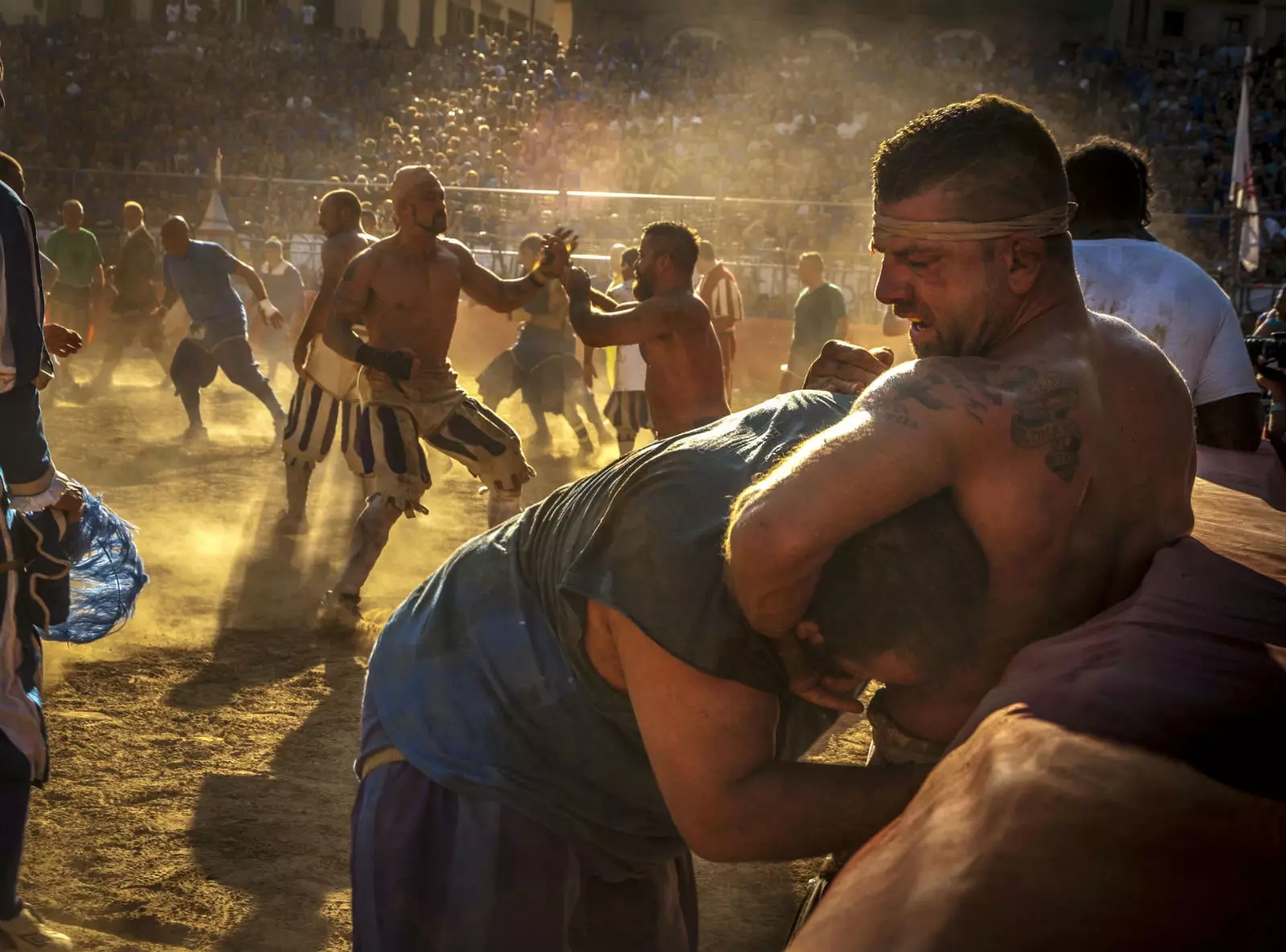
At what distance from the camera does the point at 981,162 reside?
160 cm

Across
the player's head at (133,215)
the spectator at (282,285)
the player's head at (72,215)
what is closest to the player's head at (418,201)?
the player's head at (133,215)

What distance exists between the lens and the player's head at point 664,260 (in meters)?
6.70

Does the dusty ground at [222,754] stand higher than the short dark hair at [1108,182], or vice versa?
the short dark hair at [1108,182]

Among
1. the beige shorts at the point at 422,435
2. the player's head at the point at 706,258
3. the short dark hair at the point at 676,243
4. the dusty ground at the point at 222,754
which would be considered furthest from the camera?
the player's head at the point at 706,258

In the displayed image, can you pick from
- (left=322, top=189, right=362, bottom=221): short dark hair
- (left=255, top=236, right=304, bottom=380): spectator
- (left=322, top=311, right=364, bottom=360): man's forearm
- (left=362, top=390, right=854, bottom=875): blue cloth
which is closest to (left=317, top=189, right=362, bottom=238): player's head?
(left=322, top=189, right=362, bottom=221): short dark hair

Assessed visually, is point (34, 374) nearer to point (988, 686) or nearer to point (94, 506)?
point (94, 506)

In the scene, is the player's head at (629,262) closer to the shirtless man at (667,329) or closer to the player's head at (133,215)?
the shirtless man at (667,329)

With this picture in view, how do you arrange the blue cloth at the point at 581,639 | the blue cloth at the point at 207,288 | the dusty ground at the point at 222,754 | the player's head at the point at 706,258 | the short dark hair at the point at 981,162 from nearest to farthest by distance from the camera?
the short dark hair at the point at 981,162 → the blue cloth at the point at 581,639 → the dusty ground at the point at 222,754 → the blue cloth at the point at 207,288 → the player's head at the point at 706,258

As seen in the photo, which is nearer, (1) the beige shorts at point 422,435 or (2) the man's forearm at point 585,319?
(1) the beige shorts at point 422,435

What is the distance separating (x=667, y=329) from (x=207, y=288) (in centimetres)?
602

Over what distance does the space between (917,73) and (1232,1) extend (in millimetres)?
9958

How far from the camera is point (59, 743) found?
16.0 ft

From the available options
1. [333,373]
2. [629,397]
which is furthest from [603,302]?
[629,397]

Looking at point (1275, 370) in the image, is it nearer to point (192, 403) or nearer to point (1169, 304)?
point (1169, 304)
